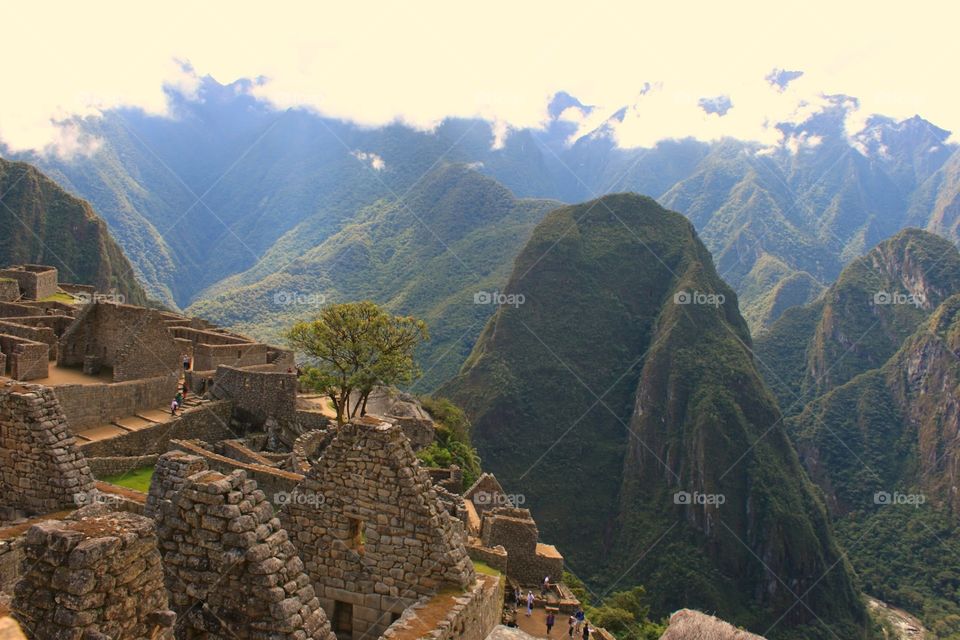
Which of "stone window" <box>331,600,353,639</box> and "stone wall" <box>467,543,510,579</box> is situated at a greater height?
"stone window" <box>331,600,353,639</box>

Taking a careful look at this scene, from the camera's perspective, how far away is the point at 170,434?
1691 cm

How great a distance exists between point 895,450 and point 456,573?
156 metres

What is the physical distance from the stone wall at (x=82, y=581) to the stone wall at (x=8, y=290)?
35450 millimetres

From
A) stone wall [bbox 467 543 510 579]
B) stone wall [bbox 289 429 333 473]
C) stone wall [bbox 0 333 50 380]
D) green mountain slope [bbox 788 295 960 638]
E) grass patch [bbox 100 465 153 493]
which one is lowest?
green mountain slope [bbox 788 295 960 638]

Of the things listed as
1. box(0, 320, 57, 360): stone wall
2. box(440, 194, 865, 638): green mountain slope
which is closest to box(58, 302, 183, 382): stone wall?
box(0, 320, 57, 360): stone wall

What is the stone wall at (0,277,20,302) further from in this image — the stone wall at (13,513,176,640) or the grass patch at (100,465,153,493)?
the stone wall at (13,513,176,640)

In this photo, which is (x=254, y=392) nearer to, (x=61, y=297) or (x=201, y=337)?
(x=201, y=337)

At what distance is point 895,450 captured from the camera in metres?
137

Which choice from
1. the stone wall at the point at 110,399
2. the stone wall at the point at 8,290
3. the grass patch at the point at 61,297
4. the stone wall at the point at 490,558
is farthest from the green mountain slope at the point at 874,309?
the stone wall at the point at 110,399

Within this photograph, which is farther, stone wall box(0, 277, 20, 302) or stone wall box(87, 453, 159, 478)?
stone wall box(0, 277, 20, 302)

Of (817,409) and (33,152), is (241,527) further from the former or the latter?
(33,152)

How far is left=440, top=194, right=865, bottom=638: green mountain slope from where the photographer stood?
91.2 meters

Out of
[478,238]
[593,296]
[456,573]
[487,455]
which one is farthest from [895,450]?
[456,573]

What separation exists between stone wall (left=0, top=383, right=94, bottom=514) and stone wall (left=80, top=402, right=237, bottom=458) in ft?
25.8
